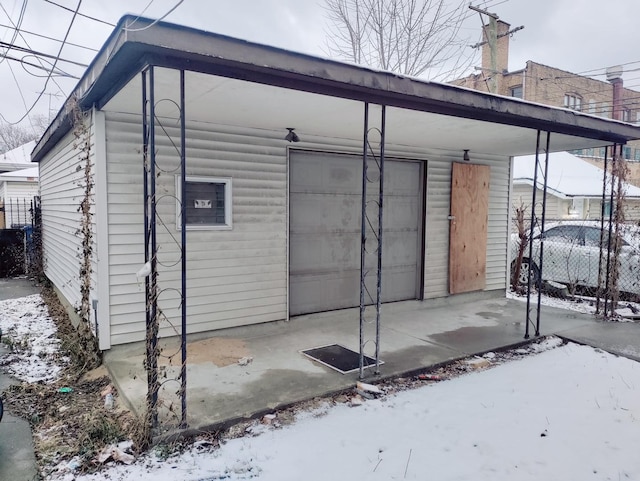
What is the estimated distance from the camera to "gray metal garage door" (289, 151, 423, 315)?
5.59 metres

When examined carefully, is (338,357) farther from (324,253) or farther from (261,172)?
(261,172)

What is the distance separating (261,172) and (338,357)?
7.47ft

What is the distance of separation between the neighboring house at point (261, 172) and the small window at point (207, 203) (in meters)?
0.02

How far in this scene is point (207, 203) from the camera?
16.0ft

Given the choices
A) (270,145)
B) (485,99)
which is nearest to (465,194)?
(485,99)

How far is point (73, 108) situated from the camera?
4.25 metres

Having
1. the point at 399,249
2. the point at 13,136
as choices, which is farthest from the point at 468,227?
the point at 13,136

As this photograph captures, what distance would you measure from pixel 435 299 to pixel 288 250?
8.99 ft

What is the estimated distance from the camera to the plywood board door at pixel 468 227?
689 centimetres

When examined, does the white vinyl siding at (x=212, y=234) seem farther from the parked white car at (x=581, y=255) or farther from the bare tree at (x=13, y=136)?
the bare tree at (x=13, y=136)

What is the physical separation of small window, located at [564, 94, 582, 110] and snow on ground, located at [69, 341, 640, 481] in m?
21.4

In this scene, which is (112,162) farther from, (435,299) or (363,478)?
(435,299)

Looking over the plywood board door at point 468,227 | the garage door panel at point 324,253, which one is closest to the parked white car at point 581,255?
the plywood board door at point 468,227

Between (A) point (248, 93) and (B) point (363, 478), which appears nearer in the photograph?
(B) point (363, 478)
